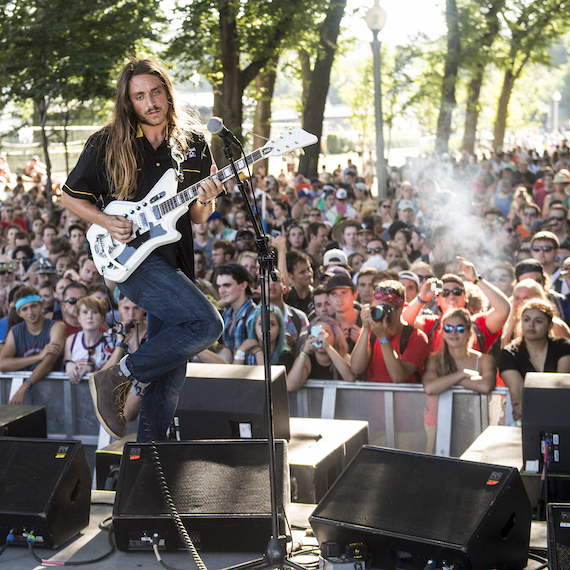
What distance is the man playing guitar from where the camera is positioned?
11.3 feet

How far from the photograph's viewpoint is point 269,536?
130 inches

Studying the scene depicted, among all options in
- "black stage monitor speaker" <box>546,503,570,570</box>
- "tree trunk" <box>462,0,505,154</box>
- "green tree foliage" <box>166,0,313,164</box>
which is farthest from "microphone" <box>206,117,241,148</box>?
"tree trunk" <box>462,0,505,154</box>

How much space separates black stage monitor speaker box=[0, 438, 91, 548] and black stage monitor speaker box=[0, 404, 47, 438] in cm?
51

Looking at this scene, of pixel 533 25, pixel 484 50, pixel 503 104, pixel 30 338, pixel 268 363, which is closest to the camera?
pixel 268 363

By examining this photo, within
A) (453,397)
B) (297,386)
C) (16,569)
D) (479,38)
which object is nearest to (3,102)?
(297,386)

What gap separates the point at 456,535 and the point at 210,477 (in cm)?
110

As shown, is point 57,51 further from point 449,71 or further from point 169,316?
point 449,71

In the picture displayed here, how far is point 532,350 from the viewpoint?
512cm

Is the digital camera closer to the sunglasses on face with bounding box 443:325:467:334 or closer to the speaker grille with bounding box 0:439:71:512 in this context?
the sunglasses on face with bounding box 443:325:467:334

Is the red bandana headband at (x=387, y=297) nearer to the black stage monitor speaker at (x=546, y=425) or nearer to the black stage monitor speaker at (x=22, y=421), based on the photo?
the black stage monitor speaker at (x=546, y=425)

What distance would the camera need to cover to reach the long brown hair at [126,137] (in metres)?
3.44

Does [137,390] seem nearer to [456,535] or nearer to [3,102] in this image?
[456,535]

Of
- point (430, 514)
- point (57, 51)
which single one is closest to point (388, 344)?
point (430, 514)

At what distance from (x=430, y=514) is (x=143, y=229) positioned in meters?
1.68
